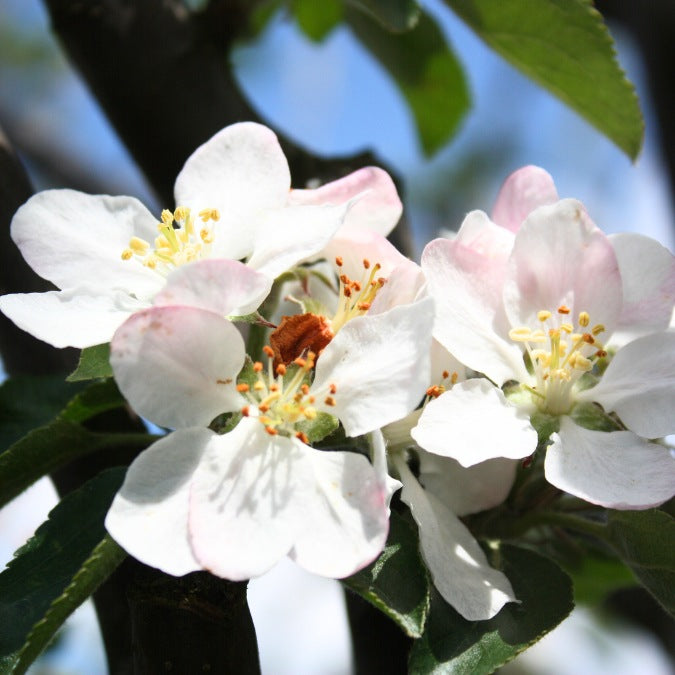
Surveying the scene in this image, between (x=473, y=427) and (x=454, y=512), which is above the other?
(x=473, y=427)

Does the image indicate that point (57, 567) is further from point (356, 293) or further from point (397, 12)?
point (397, 12)

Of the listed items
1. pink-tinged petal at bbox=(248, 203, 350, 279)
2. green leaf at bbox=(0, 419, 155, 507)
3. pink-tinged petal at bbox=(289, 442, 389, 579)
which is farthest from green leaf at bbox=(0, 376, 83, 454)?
pink-tinged petal at bbox=(289, 442, 389, 579)

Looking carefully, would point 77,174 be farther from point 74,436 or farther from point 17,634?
point 17,634

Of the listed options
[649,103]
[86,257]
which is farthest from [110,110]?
[649,103]

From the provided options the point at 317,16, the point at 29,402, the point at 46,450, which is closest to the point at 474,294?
the point at 46,450

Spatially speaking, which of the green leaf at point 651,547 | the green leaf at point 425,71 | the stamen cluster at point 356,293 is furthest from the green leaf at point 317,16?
the green leaf at point 651,547

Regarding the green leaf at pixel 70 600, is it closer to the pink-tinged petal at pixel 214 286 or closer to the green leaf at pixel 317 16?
the pink-tinged petal at pixel 214 286
